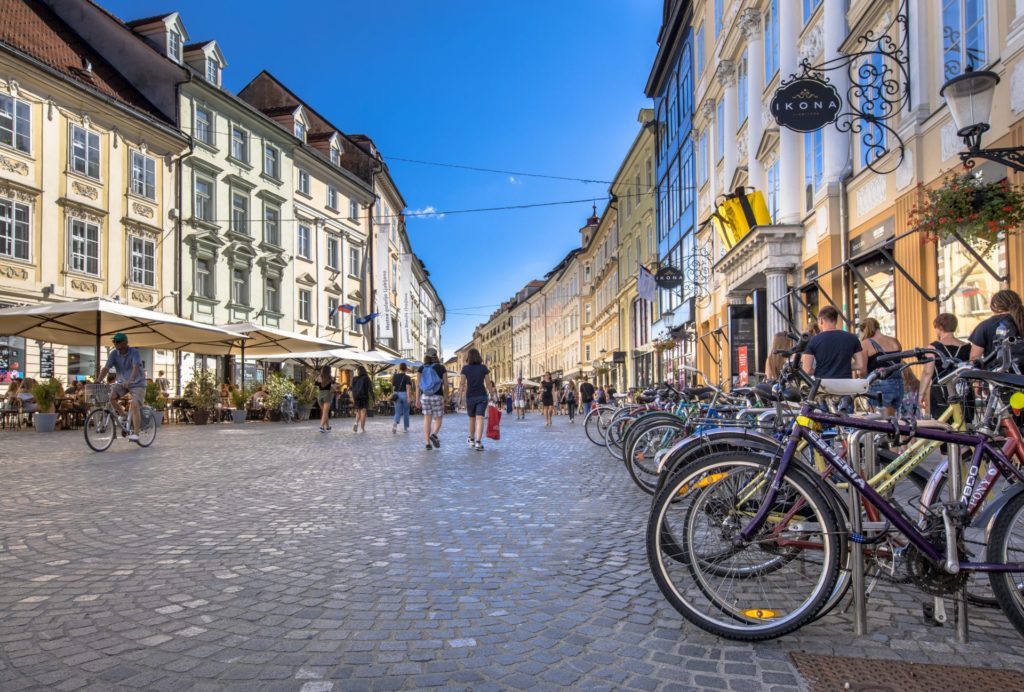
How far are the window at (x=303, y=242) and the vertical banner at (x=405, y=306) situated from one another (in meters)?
14.5

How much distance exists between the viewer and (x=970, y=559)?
300cm

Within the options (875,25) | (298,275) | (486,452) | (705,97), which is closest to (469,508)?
(486,452)

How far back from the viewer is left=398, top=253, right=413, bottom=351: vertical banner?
5423 cm

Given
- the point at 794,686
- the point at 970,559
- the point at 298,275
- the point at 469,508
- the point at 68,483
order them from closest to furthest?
the point at 794,686
the point at 970,559
the point at 469,508
the point at 68,483
the point at 298,275

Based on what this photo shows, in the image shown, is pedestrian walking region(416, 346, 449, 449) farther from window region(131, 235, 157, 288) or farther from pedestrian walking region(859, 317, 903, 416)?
window region(131, 235, 157, 288)

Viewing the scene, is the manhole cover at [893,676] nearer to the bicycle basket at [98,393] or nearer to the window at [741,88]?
the bicycle basket at [98,393]

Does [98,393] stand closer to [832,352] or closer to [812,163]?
[832,352]

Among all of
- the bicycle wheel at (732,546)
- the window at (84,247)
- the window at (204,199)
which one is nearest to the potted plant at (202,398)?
the window at (84,247)

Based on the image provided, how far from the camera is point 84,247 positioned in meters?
24.3

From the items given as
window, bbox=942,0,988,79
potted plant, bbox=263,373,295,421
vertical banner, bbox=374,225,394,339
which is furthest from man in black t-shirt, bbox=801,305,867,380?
vertical banner, bbox=374,225,394,339

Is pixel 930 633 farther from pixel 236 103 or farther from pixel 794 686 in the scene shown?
pixel 236 103

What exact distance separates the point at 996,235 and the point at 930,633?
6204mm

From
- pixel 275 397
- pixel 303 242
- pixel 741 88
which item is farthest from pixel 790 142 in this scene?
pixel 303 242

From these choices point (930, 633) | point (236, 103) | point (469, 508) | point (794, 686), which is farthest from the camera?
point (236, 103)
